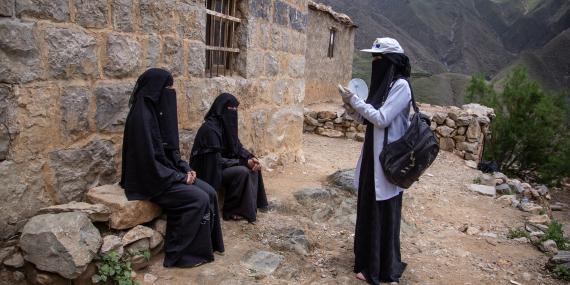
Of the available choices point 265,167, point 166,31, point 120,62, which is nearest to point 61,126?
point 120,62

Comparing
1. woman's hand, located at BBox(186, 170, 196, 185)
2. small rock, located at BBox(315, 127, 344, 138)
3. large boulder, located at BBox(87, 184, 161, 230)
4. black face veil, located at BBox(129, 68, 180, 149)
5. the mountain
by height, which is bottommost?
small rock, located at BBox(315, 127, 344, 138)

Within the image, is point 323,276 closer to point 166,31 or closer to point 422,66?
point 166,31

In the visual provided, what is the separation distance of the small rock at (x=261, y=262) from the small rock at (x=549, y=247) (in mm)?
2815

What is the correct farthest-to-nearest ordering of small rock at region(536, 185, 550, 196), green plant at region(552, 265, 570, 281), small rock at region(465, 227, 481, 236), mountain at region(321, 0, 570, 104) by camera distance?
mountain at region(321, 0, 570, 104) → small rock at region(536, 185, 550, 196) → small rock at region(465, 227, 481, 236) → green plant at region(552, 265, 570, 281)

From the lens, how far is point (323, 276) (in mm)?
3312

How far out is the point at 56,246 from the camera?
2.51 m

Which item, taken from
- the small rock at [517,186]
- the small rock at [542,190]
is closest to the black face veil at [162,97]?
the small rock at [517,186]

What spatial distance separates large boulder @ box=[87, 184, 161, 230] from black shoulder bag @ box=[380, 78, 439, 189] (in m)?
1.64

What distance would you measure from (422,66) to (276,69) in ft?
139

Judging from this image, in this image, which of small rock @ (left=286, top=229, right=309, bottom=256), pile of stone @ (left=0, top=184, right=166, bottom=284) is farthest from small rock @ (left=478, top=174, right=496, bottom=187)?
pile of stone @ (left=0, top=184, right=166, bottom=284)

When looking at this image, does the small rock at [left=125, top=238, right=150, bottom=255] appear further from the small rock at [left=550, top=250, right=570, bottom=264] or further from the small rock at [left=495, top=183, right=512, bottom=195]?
the small rock at [left=495, top=183, right=512, bottom=195]

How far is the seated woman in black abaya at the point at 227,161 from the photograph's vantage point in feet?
12.6

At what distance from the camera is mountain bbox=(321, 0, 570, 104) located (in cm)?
4138

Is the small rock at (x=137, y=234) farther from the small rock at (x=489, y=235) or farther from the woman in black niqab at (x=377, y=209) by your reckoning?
the small rock at (x=489, y=235)
